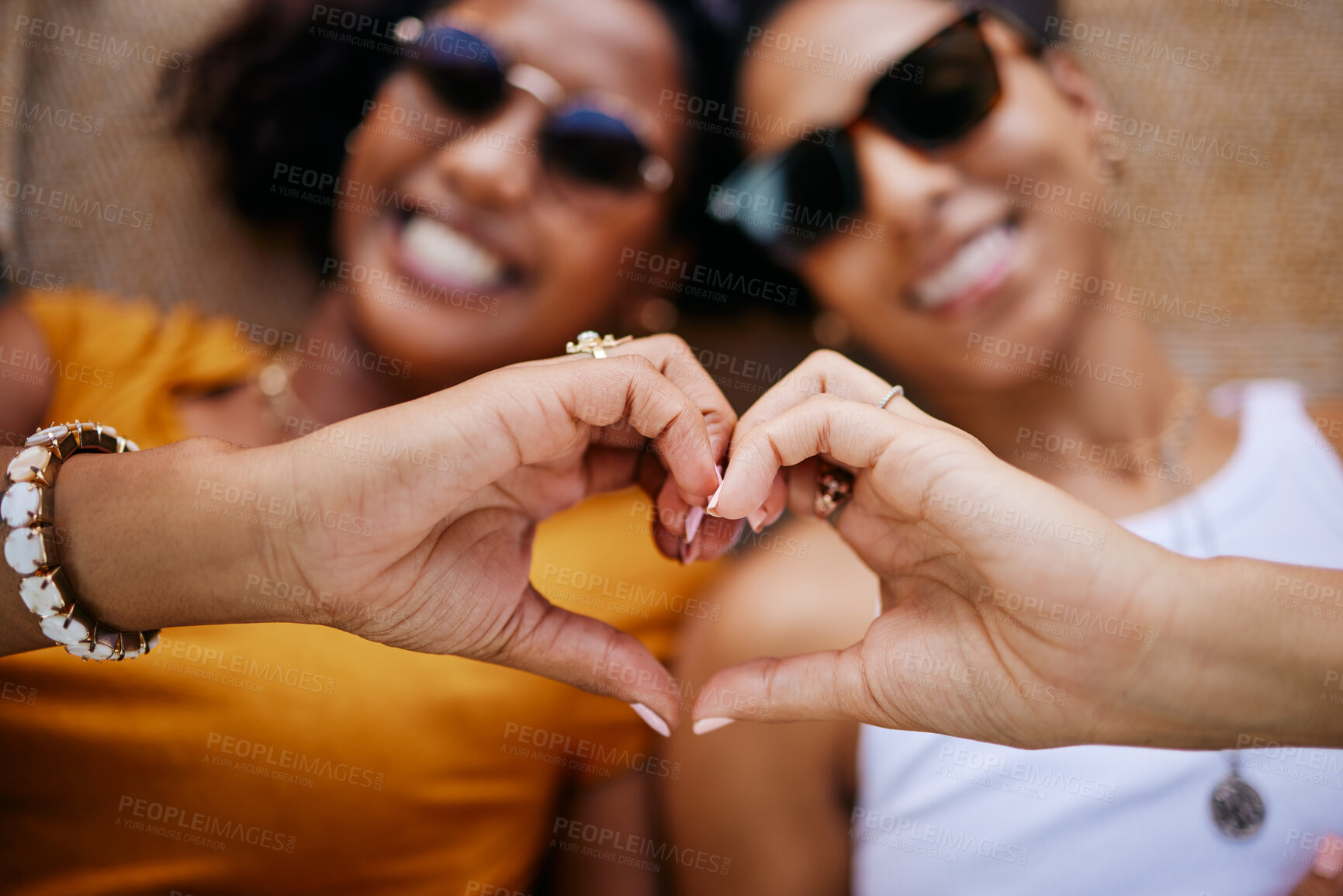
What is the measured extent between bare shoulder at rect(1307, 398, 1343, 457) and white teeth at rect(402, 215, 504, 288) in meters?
1.71

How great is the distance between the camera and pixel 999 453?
5.33 ft

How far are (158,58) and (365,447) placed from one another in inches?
76.8

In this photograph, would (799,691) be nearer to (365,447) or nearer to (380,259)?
(365,447)

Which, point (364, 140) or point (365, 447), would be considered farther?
point (364, 140)

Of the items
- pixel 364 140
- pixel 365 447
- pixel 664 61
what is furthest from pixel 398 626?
pixel 664 61

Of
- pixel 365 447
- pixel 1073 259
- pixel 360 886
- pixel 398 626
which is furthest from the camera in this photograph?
pixel 1073 259

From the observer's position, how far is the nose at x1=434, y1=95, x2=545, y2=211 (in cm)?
148

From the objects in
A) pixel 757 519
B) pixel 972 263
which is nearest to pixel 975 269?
pixel 972 263

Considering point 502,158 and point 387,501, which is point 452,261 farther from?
point 387,501

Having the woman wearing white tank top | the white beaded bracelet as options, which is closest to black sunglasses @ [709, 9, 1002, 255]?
the woman wearing white tank top

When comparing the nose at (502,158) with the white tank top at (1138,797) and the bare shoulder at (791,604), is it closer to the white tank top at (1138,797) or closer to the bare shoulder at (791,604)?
the bare shoulder at (791,604)

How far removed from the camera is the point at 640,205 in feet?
5.23

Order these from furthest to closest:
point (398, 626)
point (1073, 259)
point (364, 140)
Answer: point (364, 140) < point (1073, 259) < point (398, 626)

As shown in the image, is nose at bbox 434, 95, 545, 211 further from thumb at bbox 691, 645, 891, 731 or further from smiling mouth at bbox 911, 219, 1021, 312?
thumb at bbox 691, 645, 891, 731
